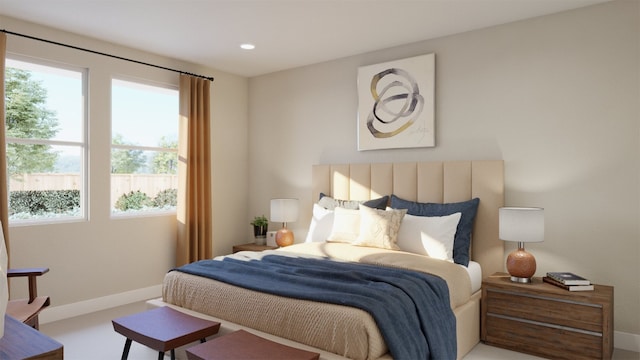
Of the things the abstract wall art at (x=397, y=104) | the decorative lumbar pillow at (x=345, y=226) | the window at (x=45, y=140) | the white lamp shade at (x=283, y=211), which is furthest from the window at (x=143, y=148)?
the abstract wall art at (x=397, y=104)

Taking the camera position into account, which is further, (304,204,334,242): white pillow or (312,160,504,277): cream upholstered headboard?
(304,204,334,242): white pillow

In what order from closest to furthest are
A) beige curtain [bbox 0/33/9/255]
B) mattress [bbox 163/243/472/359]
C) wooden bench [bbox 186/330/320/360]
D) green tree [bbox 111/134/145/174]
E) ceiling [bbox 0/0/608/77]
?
wooden bench [bbox 186/330/320/360], mattress [bbox 163/243/472/359], ceiling [bbox 0/0/608/77], beige curtain [bbox 0/33/9/255], green tree [bbox 111/134/145/174]

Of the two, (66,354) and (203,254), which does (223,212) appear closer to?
(203,254)

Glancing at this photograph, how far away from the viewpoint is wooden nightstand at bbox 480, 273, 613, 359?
2.80m

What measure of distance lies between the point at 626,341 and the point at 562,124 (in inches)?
67.6

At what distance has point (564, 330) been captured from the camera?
114 inches

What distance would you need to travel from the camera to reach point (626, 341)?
3.17m

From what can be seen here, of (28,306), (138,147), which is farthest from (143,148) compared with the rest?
(28,306)

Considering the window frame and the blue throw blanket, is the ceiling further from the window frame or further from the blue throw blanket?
the blue throw blanket

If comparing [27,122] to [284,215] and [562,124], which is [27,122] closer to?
[284,215]

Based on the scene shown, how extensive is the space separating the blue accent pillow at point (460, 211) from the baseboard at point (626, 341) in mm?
1185

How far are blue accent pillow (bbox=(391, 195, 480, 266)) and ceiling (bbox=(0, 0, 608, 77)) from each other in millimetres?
1605

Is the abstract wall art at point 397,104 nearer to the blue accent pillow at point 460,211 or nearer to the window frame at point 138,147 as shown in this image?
the blue accent pillow at point 460,211

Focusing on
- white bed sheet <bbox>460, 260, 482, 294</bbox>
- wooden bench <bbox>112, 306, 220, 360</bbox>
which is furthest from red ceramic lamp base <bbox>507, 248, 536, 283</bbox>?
wooden bench <bbox>112, 306, 220, 360</bbox>
